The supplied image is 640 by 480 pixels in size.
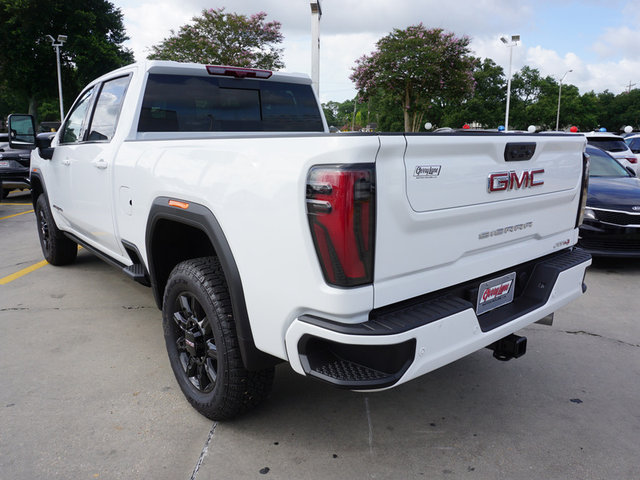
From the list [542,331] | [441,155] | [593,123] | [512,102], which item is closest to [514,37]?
[542,331]

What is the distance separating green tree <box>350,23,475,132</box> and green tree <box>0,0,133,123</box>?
16782 mm

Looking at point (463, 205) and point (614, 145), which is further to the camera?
point (614, 145)

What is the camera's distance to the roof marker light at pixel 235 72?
12.7ft

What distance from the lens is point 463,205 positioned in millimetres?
2176

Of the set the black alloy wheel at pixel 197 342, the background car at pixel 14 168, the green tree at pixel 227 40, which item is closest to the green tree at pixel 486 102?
the green tree at pixel 227 40

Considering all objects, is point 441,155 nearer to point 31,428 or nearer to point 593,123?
point 31,428

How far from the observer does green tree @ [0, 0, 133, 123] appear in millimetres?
30312

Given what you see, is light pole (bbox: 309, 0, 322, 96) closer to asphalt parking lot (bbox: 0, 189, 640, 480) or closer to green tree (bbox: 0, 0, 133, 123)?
asphalt parking lot (bbox: 0, 189, 640, 480)

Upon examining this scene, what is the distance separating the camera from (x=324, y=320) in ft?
6.28

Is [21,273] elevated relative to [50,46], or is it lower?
lower

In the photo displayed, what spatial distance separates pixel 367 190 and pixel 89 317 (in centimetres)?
335

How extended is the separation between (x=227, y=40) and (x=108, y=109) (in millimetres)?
25211

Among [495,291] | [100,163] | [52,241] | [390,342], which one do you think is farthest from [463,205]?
[52,241]

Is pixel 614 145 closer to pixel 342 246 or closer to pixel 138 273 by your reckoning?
pixel 138 273
